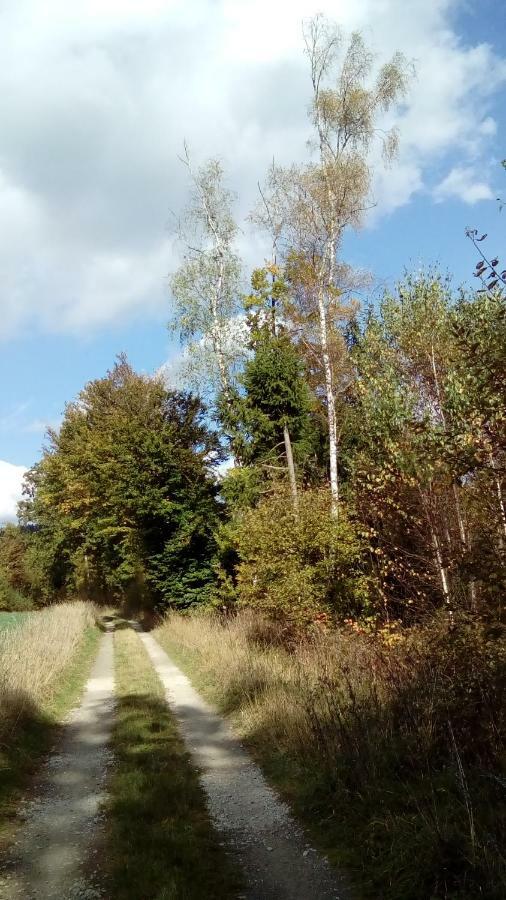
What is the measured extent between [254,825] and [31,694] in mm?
6270

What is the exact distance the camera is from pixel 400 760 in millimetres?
5805

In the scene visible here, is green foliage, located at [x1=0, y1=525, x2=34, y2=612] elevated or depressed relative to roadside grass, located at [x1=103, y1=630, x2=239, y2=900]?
elevated

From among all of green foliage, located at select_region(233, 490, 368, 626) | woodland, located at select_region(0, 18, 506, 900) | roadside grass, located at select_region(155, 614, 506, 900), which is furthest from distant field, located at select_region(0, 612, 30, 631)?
roadside grass, located at select_region(155, 614, 506, 900)

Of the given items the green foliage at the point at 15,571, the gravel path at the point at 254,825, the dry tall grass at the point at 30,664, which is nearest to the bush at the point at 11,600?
the green foliage at the point at 15,571

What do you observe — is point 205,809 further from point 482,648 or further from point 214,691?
point 214,691

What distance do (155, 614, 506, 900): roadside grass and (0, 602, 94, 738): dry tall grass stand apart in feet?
11.1

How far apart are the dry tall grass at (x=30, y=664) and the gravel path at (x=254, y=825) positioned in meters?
2.61

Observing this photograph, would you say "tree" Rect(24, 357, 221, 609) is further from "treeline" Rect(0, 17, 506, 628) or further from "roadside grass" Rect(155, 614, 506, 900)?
"roadside grass" Rect(155, 614, 506, 900)

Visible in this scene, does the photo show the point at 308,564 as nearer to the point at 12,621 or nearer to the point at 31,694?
the point at 31,694

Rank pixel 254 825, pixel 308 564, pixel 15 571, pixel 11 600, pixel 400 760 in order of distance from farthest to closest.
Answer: pixel 15 571
pixel 11 600
pixel 308 564
pixel 400 760
pixel 254 825

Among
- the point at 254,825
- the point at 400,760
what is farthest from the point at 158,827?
the point at 400,760

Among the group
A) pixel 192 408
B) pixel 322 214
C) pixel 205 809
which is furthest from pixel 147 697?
pixel 192 408

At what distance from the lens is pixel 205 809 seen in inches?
241

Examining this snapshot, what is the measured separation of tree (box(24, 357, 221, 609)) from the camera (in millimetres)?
25672
